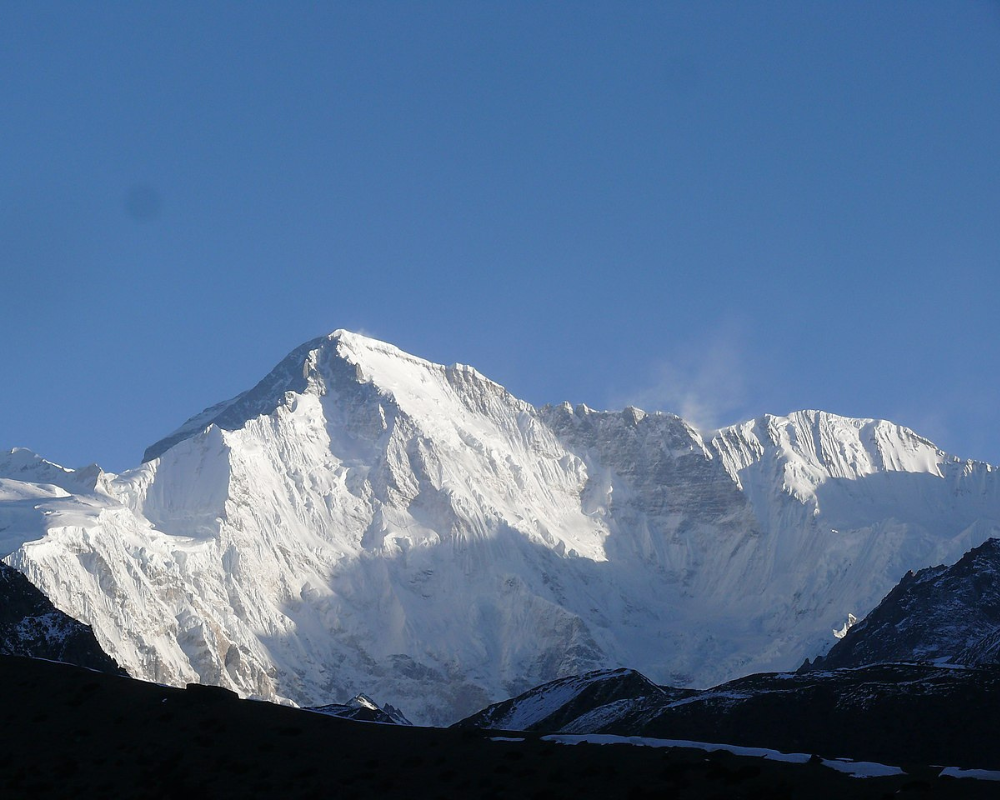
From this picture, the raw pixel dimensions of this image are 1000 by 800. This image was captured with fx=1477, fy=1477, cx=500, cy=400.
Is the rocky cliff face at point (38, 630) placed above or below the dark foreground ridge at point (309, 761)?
above

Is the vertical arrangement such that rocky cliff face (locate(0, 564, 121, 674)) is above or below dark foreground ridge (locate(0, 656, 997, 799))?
above

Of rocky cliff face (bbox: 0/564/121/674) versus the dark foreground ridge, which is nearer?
the dark foreground ridge

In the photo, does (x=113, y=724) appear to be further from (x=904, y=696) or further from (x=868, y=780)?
(x=904, y=696)

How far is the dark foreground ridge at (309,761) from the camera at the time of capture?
5766cm

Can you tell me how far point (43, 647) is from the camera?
491ft

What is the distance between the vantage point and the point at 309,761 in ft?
209

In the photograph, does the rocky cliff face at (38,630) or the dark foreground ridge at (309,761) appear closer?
the dark foreground ridge at (309,761)

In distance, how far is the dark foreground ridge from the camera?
5766 centimetres

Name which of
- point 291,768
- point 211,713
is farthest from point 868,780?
point 211,713

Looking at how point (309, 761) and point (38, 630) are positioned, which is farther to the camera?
point (38, 630)

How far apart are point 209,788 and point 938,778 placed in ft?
94.8

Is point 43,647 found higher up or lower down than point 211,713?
higher up

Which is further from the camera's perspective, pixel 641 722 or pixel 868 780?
pixel 641 722

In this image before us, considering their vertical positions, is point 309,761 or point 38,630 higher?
point 38,630
